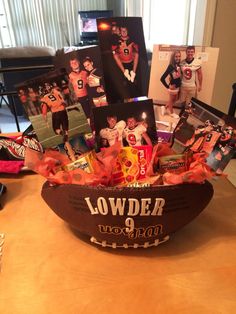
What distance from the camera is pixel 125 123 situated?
0.56 m

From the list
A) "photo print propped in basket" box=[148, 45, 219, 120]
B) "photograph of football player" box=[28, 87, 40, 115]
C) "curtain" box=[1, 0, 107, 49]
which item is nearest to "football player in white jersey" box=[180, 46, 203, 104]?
"photo print propped in basket" box=[148, 45, 219, 120]

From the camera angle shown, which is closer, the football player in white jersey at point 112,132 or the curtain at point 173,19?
the football player in white jersey at point 112,132

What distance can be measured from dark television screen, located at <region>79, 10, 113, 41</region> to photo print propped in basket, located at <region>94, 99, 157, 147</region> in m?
5.25

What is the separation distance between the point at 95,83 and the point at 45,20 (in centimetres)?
558

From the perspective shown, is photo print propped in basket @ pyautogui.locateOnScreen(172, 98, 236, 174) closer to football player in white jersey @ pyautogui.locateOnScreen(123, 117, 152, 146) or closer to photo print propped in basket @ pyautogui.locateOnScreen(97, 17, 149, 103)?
football player in white jersey @ pyautogui.locateOnScreen(123, 117, 152, 146)

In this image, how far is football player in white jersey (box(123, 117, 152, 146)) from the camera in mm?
567

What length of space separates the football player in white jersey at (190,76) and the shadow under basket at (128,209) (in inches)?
11.2

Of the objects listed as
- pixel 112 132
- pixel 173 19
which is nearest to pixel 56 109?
pixel 112 132

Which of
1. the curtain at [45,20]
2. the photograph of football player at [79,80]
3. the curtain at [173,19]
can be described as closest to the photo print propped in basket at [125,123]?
the photograph of football player at [79,80]

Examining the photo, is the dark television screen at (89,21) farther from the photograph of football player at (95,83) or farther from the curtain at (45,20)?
the photograph of football player at (95,83)

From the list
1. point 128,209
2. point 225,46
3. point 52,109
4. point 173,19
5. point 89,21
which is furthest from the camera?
point 89,21

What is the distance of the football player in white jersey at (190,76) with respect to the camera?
656 mm

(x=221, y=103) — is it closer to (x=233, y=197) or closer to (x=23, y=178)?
(x=233, y=197)

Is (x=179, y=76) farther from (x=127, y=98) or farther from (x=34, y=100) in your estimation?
(x=34, y=100)
